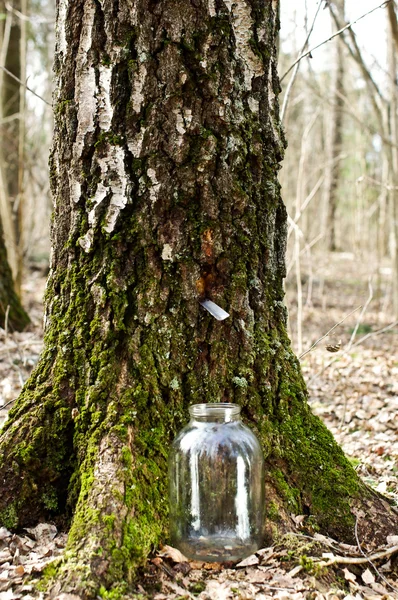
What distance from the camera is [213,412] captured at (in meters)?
2.07

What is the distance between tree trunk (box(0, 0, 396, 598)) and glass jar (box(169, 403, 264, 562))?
104 millimetres

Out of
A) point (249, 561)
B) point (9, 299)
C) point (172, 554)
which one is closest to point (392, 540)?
point (249, 561)

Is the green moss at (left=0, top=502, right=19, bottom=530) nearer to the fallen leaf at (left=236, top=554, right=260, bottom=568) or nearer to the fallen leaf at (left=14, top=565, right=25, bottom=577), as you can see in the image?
the fallen leaf at (left=14, top=565, right=25, bottom=577)

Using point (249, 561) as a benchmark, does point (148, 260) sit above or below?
above

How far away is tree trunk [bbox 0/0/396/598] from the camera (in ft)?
7.18

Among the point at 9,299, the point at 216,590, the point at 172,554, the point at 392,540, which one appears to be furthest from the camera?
the point at 9,299

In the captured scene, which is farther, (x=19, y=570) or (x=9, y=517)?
(x=9, y=517)

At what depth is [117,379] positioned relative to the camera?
2.21m

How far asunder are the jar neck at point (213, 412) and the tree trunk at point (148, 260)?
0.19m

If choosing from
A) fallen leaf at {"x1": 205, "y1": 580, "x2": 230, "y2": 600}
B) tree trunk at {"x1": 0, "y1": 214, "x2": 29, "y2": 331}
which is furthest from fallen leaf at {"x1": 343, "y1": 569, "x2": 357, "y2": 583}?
tree trunk at {"x1": 0, "y1": 214, "x2": 29, "y2": 331}

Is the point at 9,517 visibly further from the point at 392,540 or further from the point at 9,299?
the point at 9,299

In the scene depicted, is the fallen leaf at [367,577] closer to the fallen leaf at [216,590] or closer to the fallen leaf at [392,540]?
the fallen leaf at [392,540]

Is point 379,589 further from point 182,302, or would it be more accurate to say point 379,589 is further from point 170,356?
point 182,302

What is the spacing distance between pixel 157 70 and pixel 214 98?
0.80 ft
